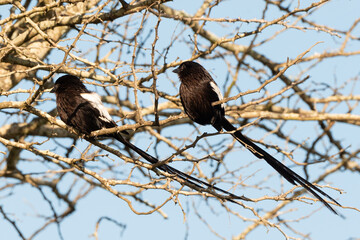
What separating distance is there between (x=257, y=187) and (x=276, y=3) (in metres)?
1.99

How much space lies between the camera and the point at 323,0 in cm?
365

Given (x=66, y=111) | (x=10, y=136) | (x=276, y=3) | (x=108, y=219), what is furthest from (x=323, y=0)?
(x=10, y=136)

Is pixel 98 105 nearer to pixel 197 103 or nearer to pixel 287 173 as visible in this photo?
pixel 197 103

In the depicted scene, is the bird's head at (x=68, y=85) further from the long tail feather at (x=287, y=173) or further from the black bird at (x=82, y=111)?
the long tail feather at (x=287, y=173)

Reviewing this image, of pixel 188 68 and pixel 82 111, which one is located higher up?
pixel 188 68

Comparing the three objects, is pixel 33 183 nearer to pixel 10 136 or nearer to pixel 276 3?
pixel 10 136

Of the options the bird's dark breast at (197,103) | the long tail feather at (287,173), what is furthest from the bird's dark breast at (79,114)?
the long tail feather at (287,173)

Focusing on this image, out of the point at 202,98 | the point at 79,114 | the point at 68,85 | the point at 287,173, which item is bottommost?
the point at 287,173

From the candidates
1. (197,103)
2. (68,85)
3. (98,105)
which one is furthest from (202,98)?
(68,85)

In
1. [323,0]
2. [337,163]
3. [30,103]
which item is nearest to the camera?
[30,103]

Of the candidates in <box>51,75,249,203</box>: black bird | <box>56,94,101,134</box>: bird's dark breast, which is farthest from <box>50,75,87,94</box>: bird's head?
<box>56,94,101,134</box>: bird's dark breast

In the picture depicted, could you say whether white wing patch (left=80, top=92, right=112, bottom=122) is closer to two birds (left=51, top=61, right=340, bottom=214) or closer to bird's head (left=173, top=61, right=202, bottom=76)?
two birds (left=51, top=61, right=340, bottom=214)

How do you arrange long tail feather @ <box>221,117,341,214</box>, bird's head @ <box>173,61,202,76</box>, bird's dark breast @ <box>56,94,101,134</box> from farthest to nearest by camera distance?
bird's head @ <box>173,61,202,76</box>, bird's dark breast @ <box>56,94,101,134</box>, long tail feather @ <box>221,117,341,214</box>

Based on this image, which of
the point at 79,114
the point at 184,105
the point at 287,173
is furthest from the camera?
the point at 184,105
